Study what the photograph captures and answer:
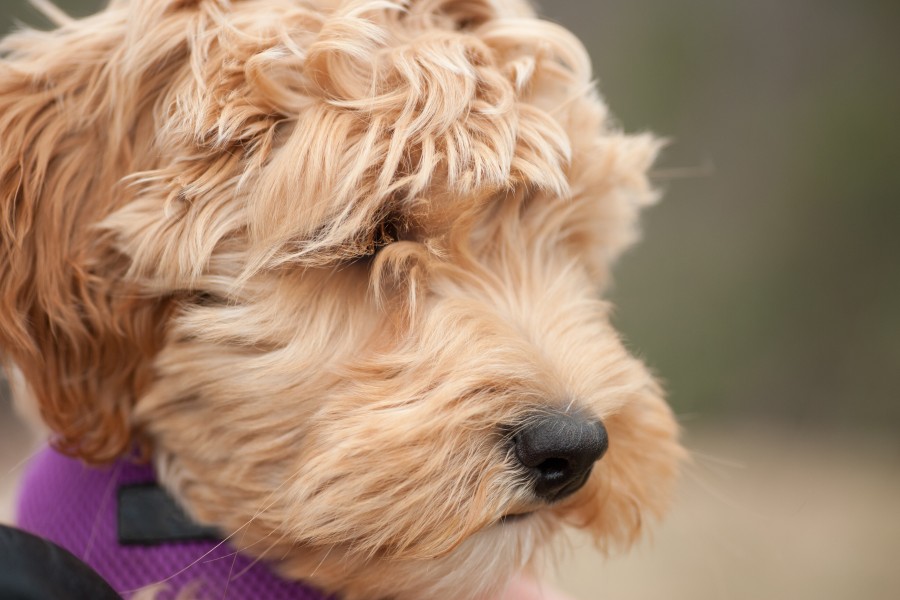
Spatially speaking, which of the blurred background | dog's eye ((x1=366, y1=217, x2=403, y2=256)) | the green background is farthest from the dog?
the green background

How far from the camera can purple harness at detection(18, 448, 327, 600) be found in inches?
83.4

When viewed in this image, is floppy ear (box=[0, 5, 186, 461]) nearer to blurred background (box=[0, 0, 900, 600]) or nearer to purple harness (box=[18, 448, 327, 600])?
purple harness (box=[18, 448, 327, 600])

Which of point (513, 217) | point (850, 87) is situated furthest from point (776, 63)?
point (513, 217)

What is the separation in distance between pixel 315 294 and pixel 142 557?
2.57 ft

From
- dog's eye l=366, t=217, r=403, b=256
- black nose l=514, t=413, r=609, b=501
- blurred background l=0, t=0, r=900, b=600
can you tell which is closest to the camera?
black nose l=514, t=413, r=609, b=501

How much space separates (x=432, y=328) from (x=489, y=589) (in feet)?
2.15

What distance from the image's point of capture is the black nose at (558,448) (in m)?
1.86

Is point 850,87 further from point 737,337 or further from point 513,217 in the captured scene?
point 513,217

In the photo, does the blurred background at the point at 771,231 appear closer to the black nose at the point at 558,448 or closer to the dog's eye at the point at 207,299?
the black nose at the point at 558,448

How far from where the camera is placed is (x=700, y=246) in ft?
26.2

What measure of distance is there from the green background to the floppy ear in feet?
18.8

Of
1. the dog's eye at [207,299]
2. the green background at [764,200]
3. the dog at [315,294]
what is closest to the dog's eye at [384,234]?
the dog at [315,294]

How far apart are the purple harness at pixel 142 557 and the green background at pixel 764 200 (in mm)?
5542

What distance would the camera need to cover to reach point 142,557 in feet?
6.98
